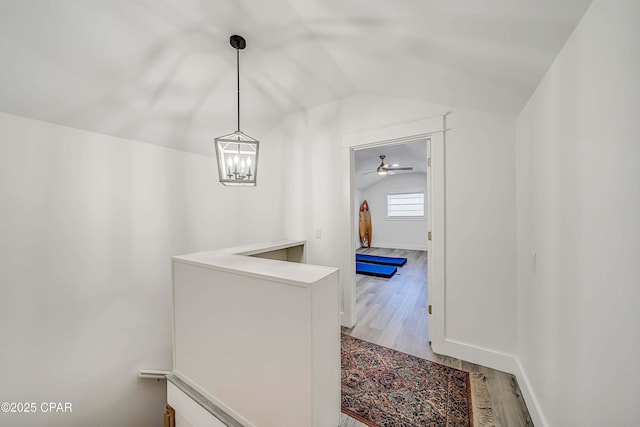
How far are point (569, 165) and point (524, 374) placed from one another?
5.22ft

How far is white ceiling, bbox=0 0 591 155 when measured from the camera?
3.87ft

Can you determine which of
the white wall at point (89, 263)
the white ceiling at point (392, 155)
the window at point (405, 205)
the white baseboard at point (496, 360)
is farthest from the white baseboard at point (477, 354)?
the window at point (405, 205)

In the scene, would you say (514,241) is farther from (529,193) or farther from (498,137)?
(498,137)

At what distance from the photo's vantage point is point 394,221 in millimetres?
7672

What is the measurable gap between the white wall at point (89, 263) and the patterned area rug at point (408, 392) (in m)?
2.14

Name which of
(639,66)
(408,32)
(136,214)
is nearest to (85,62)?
(136,214)

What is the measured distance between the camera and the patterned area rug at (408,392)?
1478mm

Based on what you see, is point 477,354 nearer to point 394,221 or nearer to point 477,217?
point 477,217

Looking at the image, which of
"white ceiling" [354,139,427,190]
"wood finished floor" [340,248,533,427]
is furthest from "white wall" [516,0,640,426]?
"white ceiling" [354,139,427,190]

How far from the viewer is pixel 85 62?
59.6 inches

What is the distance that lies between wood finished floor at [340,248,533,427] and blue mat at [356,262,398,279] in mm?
146

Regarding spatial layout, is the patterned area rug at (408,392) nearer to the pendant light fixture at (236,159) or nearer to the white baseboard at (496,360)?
the white baseboard at (496,360)

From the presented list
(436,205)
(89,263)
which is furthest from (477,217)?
(89,263)

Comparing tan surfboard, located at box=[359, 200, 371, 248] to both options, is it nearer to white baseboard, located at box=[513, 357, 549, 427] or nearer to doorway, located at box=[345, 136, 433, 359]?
doorway, located at box=[345, 136, 433, 359]
